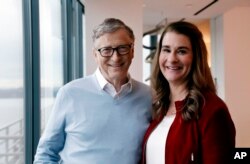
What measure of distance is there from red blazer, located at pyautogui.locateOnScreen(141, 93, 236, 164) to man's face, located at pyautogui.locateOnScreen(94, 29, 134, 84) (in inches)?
15.3

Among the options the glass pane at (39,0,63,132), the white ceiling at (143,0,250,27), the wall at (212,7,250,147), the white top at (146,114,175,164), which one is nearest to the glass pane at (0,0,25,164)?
the glass pane at (39,0,63,132)

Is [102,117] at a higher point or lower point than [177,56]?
lower

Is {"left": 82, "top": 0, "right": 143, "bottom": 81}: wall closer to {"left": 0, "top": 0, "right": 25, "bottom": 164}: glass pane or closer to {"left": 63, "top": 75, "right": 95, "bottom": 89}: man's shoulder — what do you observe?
{"left": 0, "top": 0, "right": 25, "bottom": 164}: glass pane

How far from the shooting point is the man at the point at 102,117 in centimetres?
156

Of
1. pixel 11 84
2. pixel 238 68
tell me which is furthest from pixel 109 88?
pixel 238 68

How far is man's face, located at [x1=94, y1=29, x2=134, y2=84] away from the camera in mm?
1561

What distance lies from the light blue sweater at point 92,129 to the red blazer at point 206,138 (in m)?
0.22

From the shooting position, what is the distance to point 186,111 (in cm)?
141

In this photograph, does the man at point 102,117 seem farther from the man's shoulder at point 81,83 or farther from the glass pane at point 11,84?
the glass pane at point 11,84

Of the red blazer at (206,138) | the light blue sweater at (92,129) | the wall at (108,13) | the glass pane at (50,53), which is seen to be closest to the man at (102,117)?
the light blue sweater at (92,129)

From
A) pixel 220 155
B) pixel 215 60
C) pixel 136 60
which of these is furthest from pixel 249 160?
pixel 220 155

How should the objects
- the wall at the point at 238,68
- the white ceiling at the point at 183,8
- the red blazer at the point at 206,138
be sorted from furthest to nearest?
the wall at the point at 238,68 → the white ceiling at the point at 183,8 → the red blazer at the point at 206,138

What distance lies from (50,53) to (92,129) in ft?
7.15

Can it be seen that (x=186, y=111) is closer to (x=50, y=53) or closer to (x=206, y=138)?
(x=206, y=138)
